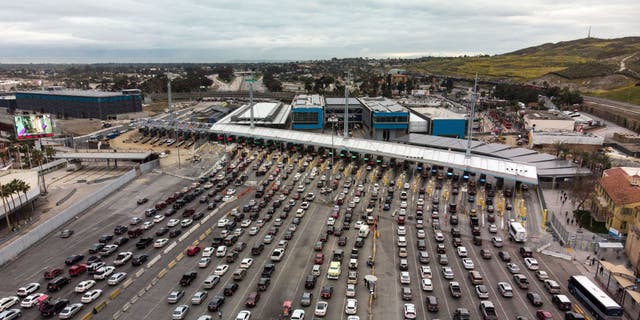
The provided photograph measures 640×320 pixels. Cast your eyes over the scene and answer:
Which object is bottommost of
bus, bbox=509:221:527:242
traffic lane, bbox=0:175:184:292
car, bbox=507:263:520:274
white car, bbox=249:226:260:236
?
traffic lane, bbox=0:175:184:292

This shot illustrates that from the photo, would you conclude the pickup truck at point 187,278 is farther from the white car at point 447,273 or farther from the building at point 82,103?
the building at point 82,103

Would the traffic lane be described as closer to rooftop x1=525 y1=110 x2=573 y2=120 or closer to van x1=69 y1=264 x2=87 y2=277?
van x1=69 y1=264 x2=87 y2=277

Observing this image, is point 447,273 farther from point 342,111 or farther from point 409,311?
point 342,111

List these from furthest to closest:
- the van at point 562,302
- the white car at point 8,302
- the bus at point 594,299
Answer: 1. the white car at point 8,302
2. the van at point 562,302
3. the bus at point 594,299

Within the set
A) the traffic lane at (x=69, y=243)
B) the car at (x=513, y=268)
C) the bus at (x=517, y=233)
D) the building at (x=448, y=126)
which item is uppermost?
the building at (x=448, y=126)

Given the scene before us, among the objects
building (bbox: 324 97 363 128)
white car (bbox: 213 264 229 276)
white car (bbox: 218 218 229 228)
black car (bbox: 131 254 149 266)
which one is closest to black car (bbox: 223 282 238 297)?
white car (bbox: 213 264 229 276)

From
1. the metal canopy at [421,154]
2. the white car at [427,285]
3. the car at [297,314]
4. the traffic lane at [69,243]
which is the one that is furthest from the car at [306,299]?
the metal canopy at [421,154]
